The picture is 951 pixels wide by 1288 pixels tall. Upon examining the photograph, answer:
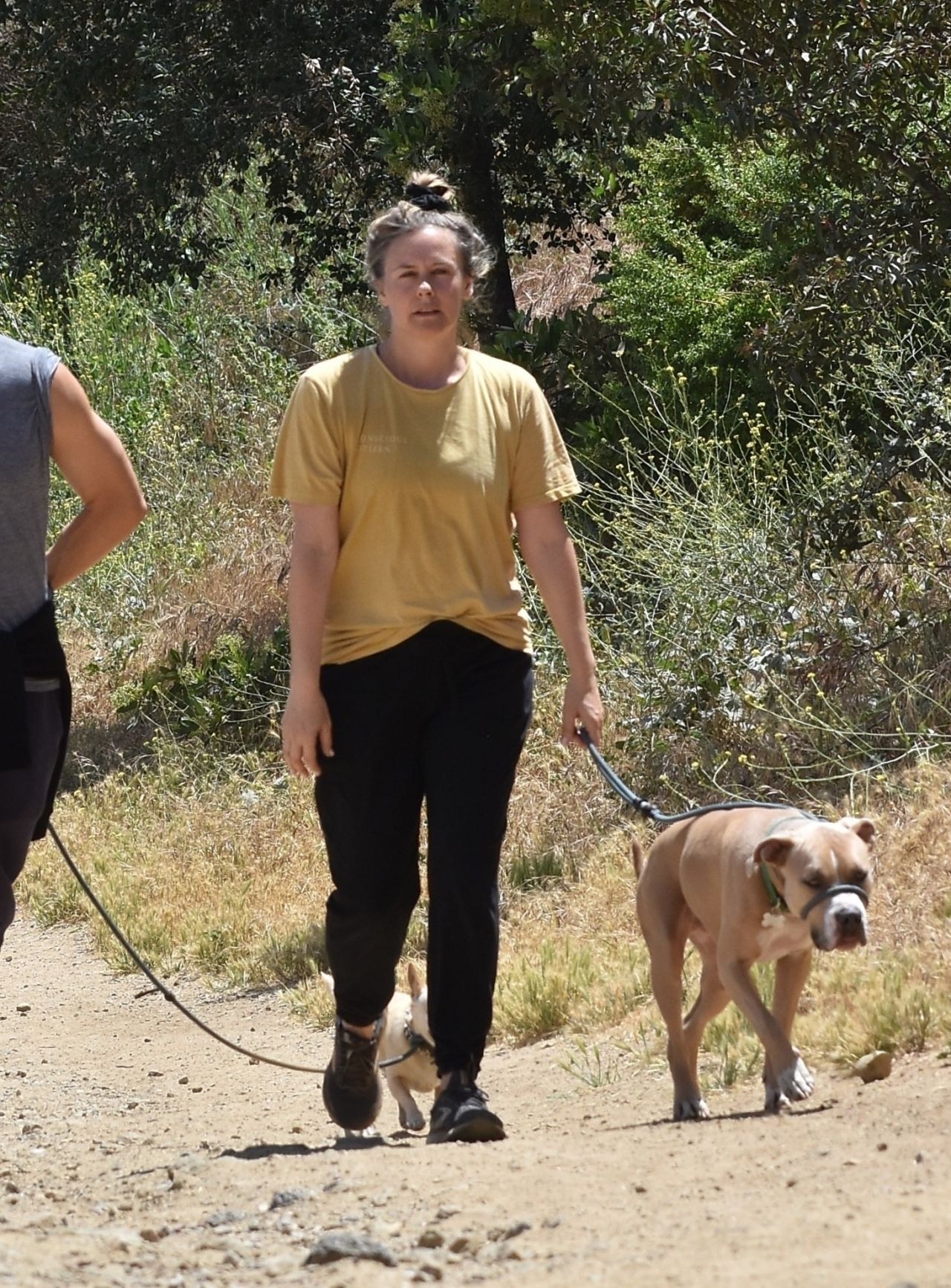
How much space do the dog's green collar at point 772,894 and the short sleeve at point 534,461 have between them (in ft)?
3.62

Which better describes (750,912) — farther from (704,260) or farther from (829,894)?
(704,260)

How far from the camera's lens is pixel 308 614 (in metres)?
4.68

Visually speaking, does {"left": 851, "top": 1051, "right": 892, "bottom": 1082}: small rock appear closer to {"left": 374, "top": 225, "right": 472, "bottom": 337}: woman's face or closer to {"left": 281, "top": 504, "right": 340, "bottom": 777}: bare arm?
{"left": 281, "top": 504, "right": 340, "bottom": 777}: bare arm

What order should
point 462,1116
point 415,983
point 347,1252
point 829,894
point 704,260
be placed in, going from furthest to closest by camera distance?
point 704,260
point 415,983
point 462,1116
point 829,894
point 347,1252

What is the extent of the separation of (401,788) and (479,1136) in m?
0.90

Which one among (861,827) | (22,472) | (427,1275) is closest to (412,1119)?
(861,827)

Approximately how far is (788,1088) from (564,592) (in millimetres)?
1388

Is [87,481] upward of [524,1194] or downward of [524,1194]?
upward

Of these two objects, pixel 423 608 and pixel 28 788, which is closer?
pixel 28 788

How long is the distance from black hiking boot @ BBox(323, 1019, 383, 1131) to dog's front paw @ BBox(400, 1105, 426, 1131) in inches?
42.0

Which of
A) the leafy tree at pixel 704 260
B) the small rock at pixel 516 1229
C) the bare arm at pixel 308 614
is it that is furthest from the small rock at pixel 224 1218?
the leafy tree at pixel 704 260

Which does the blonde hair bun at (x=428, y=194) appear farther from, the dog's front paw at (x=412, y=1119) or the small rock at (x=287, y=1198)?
the dog's front paw at (x=412, y=1119)

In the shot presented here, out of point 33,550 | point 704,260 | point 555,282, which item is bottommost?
point 33,550

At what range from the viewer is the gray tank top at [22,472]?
416cm
